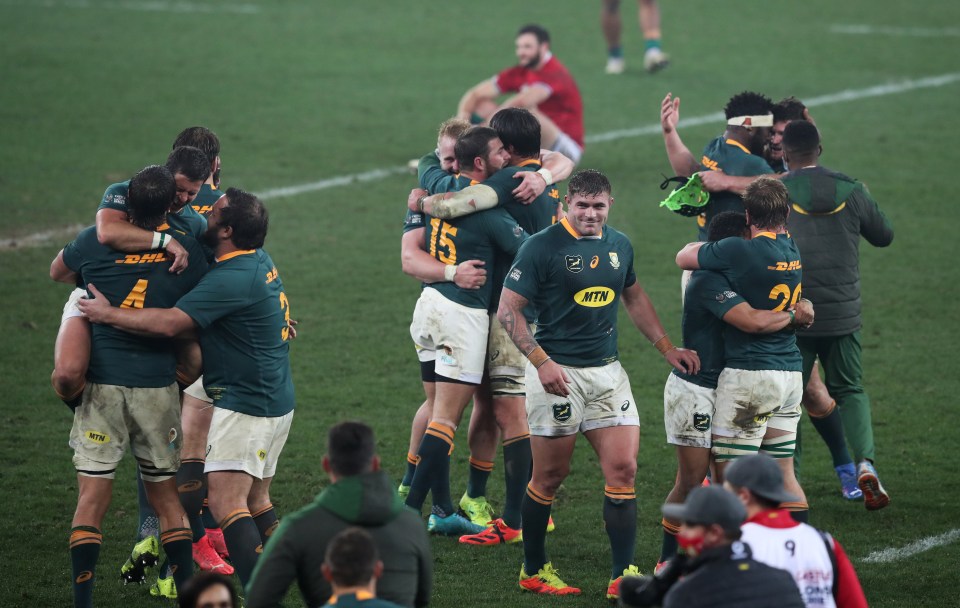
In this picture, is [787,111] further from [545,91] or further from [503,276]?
[545,91]

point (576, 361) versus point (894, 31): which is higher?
point (894, 31)

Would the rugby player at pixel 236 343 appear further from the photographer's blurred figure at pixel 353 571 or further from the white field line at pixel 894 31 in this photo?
the white field line at pixel 894 31

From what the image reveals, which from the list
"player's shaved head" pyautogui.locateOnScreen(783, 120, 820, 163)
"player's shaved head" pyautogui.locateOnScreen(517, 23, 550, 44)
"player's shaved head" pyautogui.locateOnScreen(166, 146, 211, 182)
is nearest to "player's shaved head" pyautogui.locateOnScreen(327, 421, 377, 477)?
"player's shaved head" pyautogui.locateOnScreen(166, 146, 211, 182)

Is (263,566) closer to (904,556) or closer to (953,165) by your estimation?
(904,556)

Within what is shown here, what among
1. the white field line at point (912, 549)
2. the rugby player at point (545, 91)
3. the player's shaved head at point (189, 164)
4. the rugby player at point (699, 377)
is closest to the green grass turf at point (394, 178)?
the white field line at point (912, 549)

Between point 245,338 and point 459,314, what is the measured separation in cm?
160

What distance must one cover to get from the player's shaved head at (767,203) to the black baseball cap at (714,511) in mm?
2645

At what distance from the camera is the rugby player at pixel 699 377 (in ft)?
23.4

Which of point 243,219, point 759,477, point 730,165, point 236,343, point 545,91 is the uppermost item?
point 545,91

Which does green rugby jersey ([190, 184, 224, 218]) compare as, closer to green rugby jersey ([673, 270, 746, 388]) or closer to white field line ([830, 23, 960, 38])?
green rugby jersey ([673, 270, 746, 388])

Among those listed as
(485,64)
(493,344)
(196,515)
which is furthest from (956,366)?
(485,64)

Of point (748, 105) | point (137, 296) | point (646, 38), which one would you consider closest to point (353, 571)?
point (137, 296)

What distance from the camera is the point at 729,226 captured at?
7215 mm

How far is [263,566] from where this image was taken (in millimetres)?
4805
